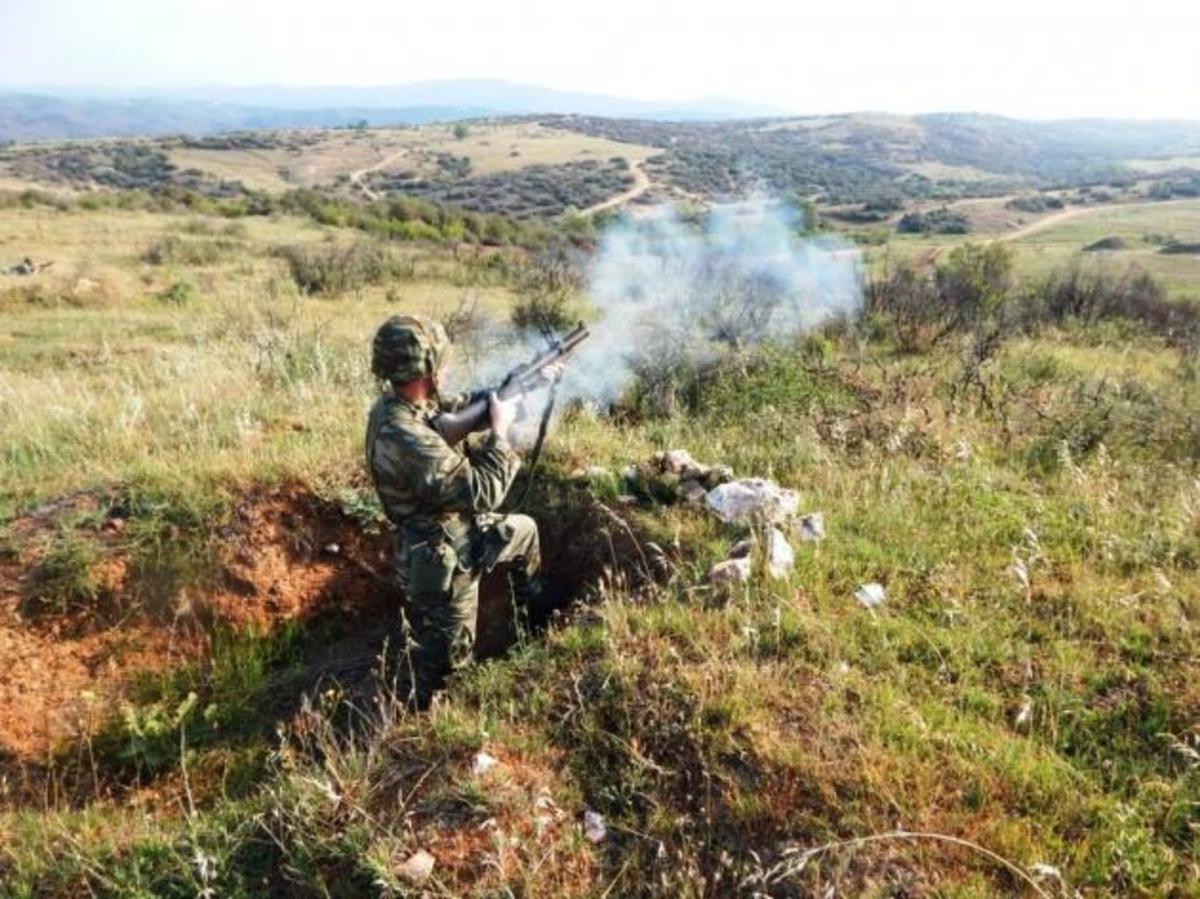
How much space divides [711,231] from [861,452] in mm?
6883

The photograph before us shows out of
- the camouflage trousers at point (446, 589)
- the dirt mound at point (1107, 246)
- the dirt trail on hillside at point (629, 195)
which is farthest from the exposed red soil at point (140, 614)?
the dirt mound at point (1107, 246)

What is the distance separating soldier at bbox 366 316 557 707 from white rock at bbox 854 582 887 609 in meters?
1.63

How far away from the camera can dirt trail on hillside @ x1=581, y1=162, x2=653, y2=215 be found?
37.4 m

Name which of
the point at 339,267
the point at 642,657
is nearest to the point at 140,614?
the point at 642,657

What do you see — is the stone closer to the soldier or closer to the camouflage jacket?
the soldier

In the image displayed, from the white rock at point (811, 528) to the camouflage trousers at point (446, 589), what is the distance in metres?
1.47

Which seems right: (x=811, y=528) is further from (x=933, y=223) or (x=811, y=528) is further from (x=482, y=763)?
(x=933, y=223)

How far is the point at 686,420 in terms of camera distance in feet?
20.3

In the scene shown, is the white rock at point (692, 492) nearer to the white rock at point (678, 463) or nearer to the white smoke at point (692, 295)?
the white rock at point (678, 463)

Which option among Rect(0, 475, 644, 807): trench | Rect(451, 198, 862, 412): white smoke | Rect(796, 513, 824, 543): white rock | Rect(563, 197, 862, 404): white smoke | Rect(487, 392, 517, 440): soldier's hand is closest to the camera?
Rect(487, 392, 517, 440): soldier's hand

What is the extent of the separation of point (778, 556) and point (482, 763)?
167cm

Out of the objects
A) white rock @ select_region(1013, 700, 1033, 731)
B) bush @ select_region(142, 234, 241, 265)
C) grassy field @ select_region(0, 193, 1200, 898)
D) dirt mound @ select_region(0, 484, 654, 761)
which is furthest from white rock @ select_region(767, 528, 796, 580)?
bush @ select_region(142, 234, 241, 265)

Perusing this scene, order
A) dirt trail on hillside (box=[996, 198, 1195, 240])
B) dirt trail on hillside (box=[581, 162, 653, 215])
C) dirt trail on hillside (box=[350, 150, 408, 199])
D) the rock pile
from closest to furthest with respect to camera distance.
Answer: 1. the rock pile
2. dirt trail on hillside (box=[581, 162, 653, 215])
3. dirt trail on hillside (box=[996, 198, 1195, 240])
4. dirt trail on hillside (box=[350, 150, 408, 199])

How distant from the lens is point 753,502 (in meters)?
4.23
